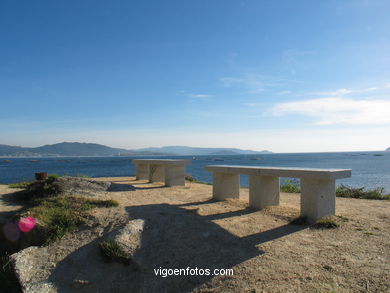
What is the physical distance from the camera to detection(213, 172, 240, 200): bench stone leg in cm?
894

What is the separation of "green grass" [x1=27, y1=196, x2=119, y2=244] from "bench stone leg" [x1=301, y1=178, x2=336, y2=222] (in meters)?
4.62

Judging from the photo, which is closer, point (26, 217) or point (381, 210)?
point (26, 217)

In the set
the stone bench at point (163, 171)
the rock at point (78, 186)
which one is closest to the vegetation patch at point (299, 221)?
the rock at point (78, 186)

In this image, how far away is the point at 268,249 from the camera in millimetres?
4941

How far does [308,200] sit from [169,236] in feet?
9.97

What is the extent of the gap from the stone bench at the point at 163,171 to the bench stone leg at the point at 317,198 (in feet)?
20.1

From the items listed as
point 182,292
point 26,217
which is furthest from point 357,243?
point 26,217

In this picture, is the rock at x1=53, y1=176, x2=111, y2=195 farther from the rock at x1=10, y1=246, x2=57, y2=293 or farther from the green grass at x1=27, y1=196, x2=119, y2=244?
the rock at x1=10, y1=246, x2=57, y2=293

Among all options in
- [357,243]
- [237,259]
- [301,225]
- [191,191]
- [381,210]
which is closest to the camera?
[237,259]

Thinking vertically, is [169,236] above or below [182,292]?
above

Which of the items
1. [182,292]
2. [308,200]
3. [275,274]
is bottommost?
[182,292]

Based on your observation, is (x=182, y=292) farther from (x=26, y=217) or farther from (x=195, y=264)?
(x=26, y=217)

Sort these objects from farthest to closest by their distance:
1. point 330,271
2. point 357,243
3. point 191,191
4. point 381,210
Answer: point 191,191, point 381,210, point 357,243, point 330,271

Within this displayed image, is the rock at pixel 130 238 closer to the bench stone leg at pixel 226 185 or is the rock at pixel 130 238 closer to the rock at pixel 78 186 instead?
the bench stone leg at pixel 226 185
